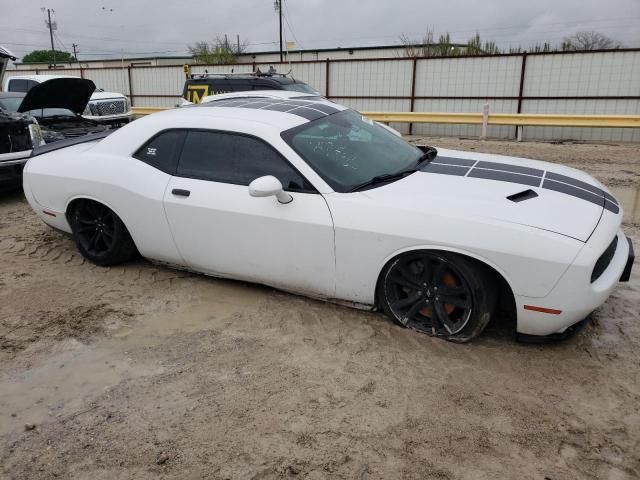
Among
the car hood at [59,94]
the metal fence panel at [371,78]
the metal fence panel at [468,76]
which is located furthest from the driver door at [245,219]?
the metal fence panel at [371,78]

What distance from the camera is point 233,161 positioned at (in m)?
4.14

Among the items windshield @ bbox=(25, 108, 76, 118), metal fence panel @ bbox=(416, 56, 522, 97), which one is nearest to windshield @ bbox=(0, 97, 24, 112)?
windshield @ bbox=(25, 108, 76, 118)

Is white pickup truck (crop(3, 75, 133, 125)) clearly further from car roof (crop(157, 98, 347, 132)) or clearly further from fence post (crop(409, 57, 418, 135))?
car roof (crop(157, 98, 347, 132))

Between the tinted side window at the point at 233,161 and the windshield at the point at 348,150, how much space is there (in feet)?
0.54

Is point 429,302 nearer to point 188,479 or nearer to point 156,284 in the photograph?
point 188,479

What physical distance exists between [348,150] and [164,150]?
1531mm

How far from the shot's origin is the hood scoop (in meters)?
3.48

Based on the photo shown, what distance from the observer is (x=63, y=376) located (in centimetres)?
334

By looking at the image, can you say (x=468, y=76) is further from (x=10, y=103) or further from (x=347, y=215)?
(x=347, y=215)

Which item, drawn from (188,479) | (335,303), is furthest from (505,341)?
(188,479)

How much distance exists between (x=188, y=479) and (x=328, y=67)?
54.8 ft

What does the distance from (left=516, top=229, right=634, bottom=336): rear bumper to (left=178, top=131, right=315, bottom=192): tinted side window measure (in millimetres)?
1631

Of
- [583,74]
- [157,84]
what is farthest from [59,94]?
[583,74]

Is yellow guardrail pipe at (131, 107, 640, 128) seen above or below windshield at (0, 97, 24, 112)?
below
